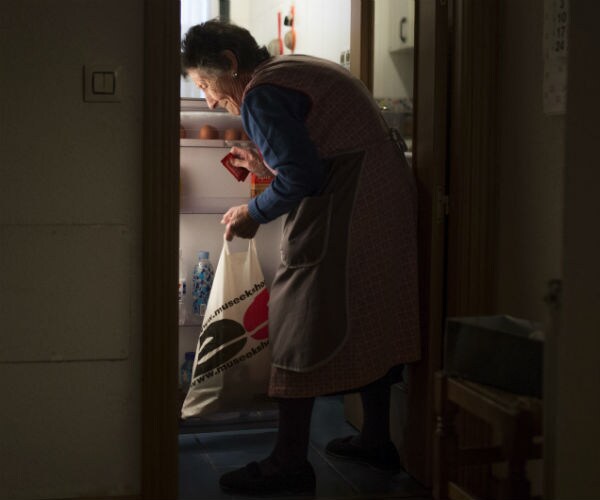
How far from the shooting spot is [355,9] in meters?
2.92

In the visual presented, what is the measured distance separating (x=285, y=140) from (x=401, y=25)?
70 cm

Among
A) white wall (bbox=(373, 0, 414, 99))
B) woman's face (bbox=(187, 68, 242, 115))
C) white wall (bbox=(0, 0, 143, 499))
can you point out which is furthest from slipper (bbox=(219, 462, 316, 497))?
white wall (bbox=(373, 0, 414, 99))

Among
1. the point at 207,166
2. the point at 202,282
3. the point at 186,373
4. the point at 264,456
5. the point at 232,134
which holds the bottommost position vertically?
the point at 264,456

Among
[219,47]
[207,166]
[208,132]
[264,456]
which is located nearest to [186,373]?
[264,456]

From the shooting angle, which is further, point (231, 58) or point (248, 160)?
point (248, 160)

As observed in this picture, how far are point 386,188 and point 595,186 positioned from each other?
0.80m

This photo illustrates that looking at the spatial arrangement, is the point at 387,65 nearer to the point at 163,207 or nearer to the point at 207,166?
the point at 207,166

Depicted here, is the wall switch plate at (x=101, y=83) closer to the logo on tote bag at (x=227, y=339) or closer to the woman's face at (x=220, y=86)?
the woman's face at (x=220, y=86)

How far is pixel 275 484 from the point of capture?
7.80 feet

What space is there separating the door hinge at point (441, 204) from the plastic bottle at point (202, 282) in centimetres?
96

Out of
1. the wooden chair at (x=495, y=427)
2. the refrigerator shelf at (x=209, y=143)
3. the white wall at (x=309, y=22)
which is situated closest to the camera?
the wooden chair at (x=495, y=427)

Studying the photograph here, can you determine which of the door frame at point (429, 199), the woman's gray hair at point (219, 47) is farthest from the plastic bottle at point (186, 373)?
the woman's gray hair at point (219, 47)

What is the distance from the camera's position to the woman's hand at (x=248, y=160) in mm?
2742

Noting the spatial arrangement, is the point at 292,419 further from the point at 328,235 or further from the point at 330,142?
the point at 330,142
